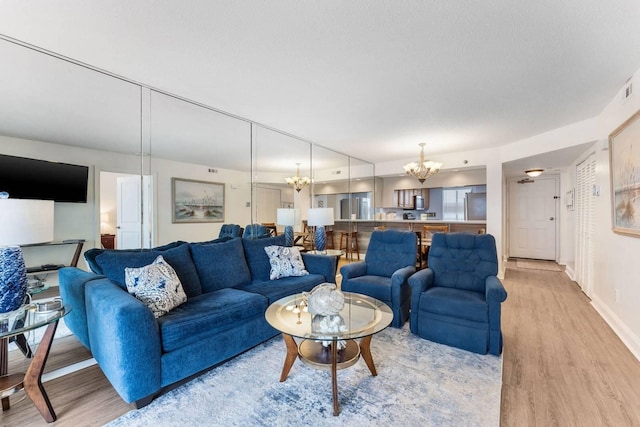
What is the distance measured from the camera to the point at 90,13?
174 cm

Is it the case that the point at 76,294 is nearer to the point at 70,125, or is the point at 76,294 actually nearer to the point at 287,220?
the point at 70,125

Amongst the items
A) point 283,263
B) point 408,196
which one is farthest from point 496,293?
point 408,196

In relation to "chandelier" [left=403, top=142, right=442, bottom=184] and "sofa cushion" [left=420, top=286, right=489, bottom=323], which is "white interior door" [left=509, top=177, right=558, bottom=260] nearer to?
"chandelier" [left=403, top=142, right=442, bottom=184]

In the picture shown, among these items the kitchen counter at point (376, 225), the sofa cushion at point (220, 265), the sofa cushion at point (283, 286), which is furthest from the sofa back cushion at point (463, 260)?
the kitchen counter at point (376, 225)

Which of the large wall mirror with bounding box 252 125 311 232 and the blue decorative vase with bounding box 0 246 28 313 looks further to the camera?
the large wall mirror with bounding box 252 125 311 232

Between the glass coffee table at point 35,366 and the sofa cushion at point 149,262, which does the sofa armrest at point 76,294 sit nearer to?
the sofa cushion at point 149,262

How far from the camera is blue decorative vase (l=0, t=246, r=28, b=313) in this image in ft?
5.26

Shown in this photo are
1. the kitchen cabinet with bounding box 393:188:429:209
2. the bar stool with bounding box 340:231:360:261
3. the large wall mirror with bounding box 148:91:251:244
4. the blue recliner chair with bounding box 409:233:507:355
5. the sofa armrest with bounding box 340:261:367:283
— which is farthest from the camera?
the kitchen cabinet with bounding box 393:188:429:209

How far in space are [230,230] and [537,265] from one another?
267 inches

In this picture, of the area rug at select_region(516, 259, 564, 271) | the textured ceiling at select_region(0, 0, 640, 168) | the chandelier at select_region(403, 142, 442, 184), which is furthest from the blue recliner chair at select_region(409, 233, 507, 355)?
the area rug at select_region(516, 259, 564, 271)

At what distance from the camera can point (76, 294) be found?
7.00 feet

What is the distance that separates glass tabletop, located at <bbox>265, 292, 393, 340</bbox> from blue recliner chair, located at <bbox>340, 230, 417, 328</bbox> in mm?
537

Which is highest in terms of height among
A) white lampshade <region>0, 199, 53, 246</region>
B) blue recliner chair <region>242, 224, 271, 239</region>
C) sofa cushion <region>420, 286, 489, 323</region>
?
white lampshade <region>0, 199, 53, 246</region>

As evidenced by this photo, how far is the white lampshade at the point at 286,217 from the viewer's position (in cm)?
438
